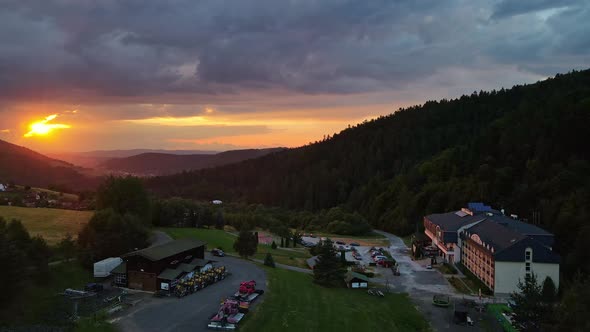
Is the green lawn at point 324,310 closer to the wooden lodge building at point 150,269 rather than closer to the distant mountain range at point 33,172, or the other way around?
the wooden lodge building at point 150,269

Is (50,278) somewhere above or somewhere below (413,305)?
above

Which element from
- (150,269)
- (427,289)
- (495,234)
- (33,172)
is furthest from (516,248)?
(33,172)

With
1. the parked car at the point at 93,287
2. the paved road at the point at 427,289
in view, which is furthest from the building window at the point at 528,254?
the parked car at the point at 93,287

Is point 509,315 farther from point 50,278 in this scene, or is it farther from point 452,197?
point 452,197

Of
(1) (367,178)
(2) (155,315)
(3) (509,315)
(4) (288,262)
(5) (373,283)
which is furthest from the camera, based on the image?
(1) (367,178)

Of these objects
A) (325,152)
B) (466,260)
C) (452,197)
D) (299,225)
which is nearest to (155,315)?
(466,260)

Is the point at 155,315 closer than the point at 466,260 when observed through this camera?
Yes

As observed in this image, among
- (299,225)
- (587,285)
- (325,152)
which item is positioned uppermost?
(325,152)
